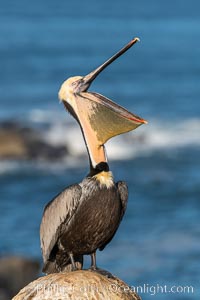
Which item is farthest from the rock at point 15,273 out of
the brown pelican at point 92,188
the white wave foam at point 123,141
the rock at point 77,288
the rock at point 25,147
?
the rock at point 25,147

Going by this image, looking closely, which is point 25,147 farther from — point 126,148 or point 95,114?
point 95,114

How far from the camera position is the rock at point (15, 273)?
74.1ft

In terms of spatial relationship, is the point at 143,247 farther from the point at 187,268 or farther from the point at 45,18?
the point at 45,18

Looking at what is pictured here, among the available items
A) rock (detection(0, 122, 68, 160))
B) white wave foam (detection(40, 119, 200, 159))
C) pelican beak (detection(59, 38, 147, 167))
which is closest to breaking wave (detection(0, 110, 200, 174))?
white wave foam (detection(40, 119, 200, 159))

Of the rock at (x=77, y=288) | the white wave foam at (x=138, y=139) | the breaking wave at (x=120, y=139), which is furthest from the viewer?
the white wave foam at (x=138, y=139)

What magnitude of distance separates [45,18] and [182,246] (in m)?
85.8

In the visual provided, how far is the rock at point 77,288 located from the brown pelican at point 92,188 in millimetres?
422

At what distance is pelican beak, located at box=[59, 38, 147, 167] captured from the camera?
11.1 meters

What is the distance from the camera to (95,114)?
1134 cm

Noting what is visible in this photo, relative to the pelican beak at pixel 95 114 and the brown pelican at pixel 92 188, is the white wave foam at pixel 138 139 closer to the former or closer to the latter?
the brown pelican at pixel 92 188

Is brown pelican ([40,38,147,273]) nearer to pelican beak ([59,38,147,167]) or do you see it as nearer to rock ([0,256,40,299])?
pelican beak ([59,38,147,167])

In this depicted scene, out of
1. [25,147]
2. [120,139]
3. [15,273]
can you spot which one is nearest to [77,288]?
[15,273]

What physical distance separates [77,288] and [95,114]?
160cm

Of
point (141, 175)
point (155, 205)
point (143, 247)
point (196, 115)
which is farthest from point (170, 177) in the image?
point (196, 115)
